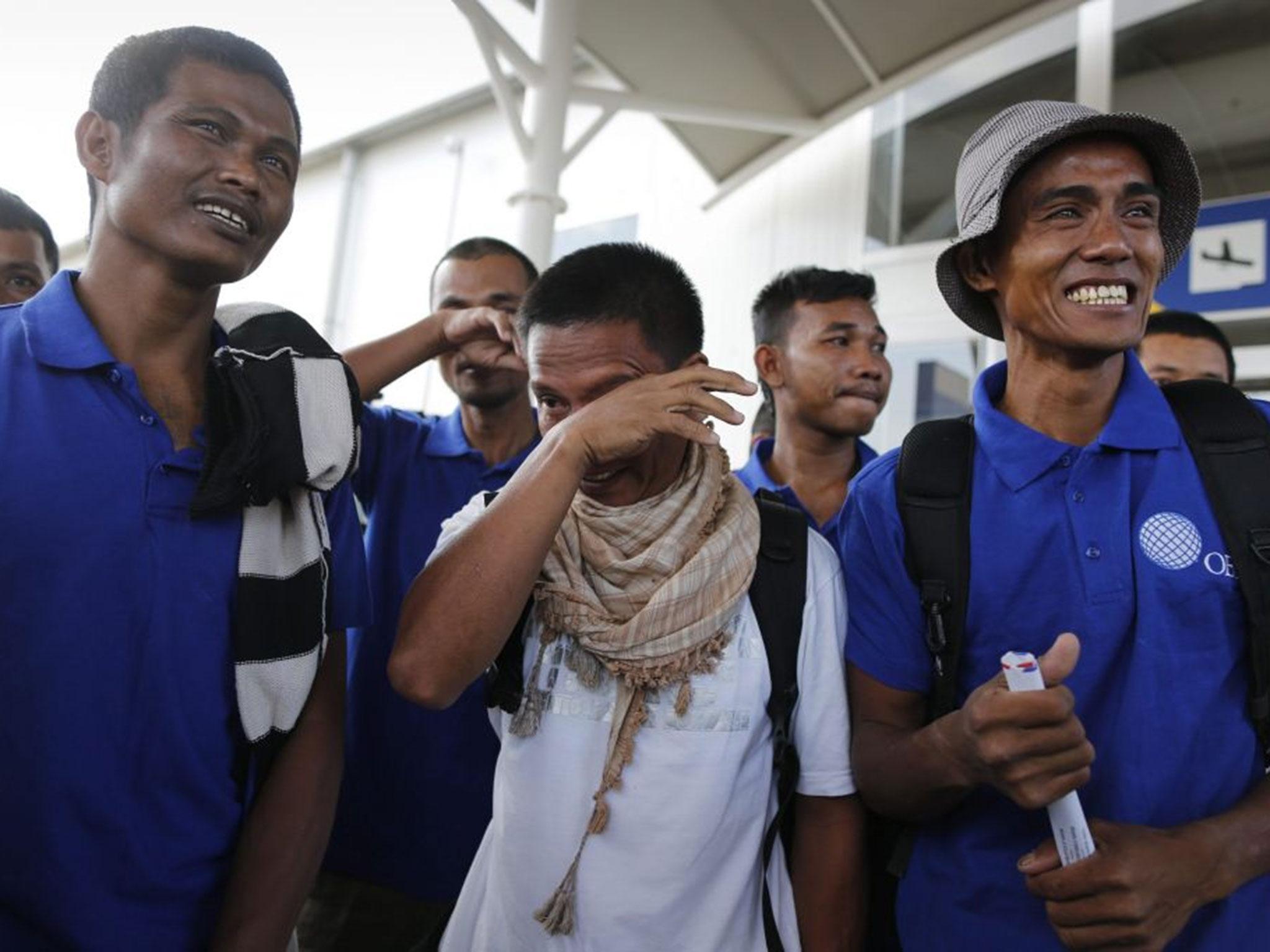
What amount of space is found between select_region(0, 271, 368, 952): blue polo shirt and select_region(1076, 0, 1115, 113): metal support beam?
6.58 metres

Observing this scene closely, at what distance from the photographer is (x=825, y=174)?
25.6 ft

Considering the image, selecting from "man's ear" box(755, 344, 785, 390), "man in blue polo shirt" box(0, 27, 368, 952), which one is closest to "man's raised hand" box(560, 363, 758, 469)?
"man in blue polo shirt" box(0, 27, 368, 952)

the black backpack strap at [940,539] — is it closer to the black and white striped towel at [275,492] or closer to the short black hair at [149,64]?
the black and white striped towel at [275,492]

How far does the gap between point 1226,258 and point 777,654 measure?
17.9 ft

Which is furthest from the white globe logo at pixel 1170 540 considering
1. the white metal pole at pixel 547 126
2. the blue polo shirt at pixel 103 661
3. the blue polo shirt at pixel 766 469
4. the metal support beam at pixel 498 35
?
the metal support beam at pixel 498 35

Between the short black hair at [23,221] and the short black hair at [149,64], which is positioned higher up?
the short black hair at [23,221]

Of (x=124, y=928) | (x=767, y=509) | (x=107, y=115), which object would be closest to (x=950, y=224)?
(x=767, y=509)

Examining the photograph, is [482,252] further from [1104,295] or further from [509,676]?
[1104,295]

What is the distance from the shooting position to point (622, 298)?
5.48 ft

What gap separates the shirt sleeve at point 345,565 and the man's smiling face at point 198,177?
1.34ft

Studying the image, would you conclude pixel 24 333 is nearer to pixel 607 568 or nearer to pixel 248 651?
pixel 248 651

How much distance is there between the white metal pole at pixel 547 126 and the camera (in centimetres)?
599

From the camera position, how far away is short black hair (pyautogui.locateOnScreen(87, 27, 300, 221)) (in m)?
1.41

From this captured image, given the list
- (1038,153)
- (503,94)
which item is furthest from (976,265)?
(503,94)
